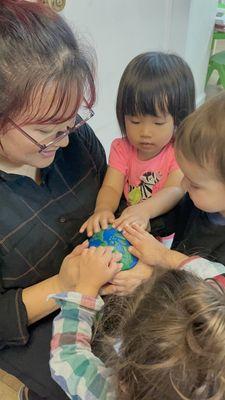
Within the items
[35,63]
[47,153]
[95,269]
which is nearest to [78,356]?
[95,269]

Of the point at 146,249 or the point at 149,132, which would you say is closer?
the point at 146,249

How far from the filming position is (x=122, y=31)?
196 cm

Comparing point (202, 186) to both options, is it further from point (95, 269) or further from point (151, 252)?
point (95, 269)

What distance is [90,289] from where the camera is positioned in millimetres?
826

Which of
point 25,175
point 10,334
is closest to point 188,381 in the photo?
point 10,334

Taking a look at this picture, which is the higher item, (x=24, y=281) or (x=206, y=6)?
(x=206, y=6)

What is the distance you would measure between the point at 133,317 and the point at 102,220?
40 centimetres

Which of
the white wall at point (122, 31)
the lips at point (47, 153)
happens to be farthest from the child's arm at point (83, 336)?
the white wall at point (122, 31)

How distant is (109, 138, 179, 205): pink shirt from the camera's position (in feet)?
4.02

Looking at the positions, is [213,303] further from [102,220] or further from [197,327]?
[102,220]

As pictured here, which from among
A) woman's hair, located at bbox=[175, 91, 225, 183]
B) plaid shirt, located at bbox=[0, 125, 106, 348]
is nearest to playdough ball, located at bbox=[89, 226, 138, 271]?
plaid shirt, located at bbox=[0, 125, 106, 348]

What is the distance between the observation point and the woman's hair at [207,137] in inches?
33.4

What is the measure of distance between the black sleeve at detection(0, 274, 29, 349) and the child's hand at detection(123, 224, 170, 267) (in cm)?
27

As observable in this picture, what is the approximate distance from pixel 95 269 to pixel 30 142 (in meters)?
0.29
